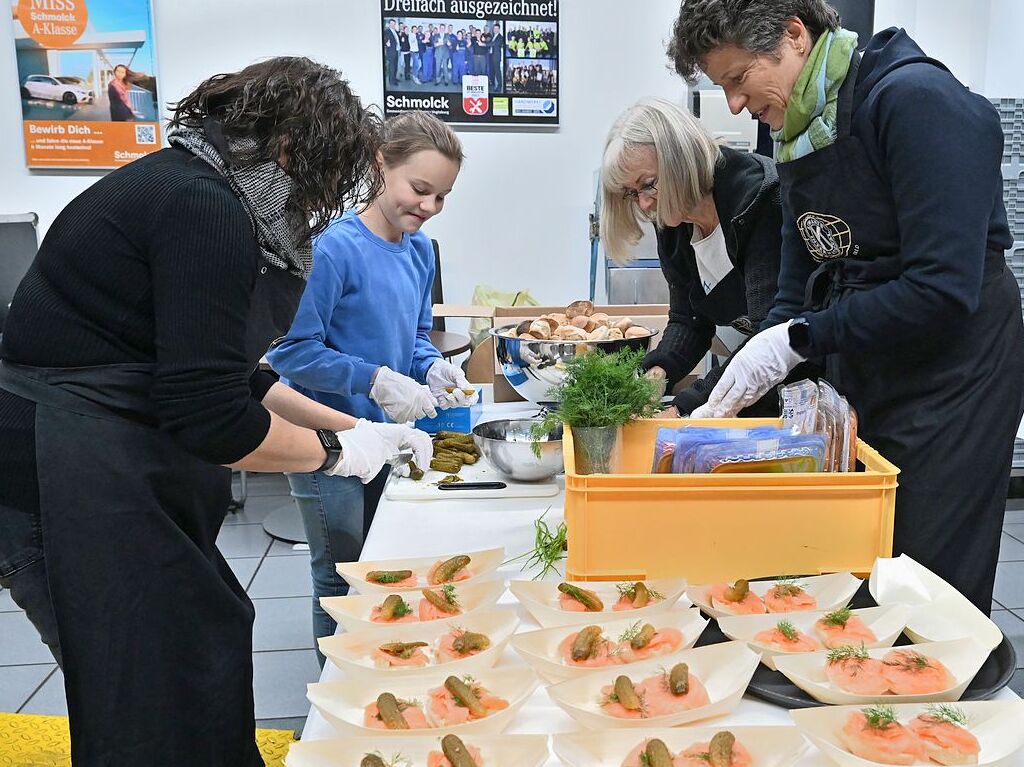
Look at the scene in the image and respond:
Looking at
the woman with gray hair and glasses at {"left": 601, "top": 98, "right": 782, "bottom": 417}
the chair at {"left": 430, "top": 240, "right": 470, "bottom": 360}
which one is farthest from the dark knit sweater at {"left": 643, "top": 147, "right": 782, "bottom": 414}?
the chair at {"left": 430, "top": 240, "right": 470, "bottom": 360}

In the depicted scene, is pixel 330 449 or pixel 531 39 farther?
pixel 531 39

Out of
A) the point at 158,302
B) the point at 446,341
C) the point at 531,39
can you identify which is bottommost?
the point at 446,341

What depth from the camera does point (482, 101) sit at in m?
5.11

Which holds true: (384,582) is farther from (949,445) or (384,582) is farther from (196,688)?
(949,445)

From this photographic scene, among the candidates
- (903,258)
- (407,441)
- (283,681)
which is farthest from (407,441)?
(283,681)

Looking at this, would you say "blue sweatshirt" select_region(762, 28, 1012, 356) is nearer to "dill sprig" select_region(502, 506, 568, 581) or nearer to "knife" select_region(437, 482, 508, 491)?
"dill sprig" select_region(502, 506, 568, 581)

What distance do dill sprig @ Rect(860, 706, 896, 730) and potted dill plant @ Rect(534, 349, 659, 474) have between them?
0.67 metres

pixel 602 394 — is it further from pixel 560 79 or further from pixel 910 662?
pixel 560 79

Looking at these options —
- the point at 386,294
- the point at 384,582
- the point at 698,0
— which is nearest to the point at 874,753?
the point at 384,582

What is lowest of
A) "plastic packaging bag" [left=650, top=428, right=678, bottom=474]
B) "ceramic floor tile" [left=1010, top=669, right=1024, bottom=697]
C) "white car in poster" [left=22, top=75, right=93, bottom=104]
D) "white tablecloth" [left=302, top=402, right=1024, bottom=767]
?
"ceramic floor tile" [left=1010, top=669, right=1024, bottom=697]

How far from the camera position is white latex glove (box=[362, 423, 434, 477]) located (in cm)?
173

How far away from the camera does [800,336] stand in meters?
1.60

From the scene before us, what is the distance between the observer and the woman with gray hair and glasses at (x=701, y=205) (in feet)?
6.68

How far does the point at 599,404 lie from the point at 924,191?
1.99ft
